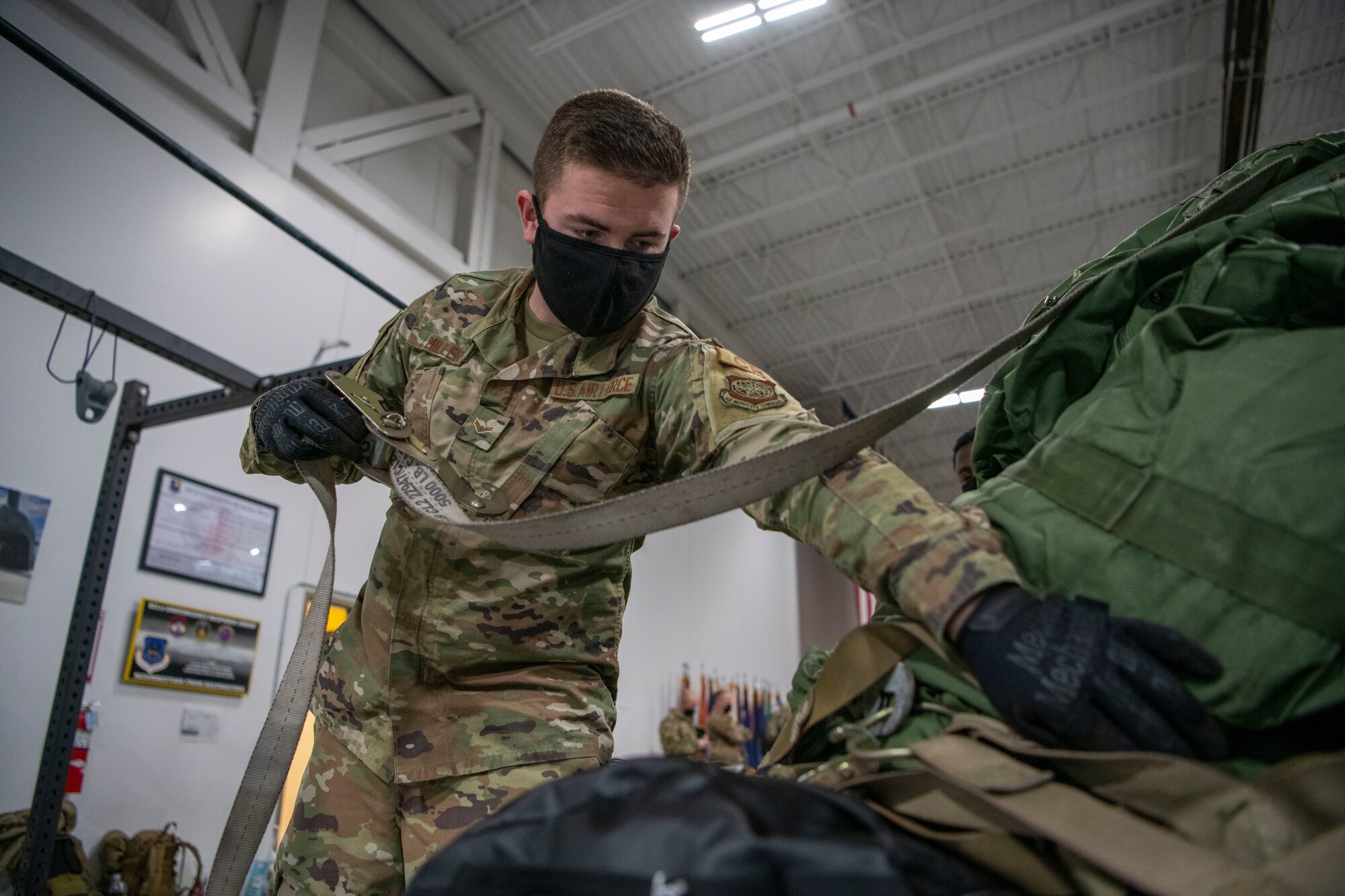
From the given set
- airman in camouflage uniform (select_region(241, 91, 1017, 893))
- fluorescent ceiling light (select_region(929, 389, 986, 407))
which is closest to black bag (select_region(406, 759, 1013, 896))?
airman in camouflage uniform (select_region(241, 91, 1017, 893))

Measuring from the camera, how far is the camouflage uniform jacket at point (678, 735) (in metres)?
6.43

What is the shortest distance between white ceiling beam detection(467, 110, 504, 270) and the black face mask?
4.84m

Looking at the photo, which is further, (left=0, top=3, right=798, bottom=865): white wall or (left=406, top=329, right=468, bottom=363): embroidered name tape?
(left=0, top=3, right=798, bottom=865): white wall

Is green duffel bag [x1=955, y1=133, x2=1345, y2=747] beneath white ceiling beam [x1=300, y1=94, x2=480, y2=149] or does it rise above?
beneath

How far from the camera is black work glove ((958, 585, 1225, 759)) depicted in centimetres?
58

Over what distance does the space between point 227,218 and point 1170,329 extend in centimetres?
444

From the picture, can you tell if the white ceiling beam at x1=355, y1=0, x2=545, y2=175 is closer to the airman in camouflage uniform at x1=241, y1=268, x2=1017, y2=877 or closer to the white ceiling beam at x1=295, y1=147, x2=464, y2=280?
the white ceiling beam at x1=295, y1=147, x2=464, y2=280

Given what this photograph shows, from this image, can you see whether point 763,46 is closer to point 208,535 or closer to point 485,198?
point 485,198

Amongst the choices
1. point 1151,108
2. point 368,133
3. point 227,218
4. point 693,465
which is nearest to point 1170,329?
point 693,465

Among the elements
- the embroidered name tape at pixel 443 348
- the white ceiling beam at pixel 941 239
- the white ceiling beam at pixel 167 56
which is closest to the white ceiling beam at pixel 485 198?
the white ceiling beam at pixel 167 56

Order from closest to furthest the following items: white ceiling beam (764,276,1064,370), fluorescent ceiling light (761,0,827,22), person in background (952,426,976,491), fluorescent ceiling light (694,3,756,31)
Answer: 1. person in background (952,426,976,491)
2. fluorescent ceiling light (761,0,827,22)
3. fluorescent ceiling light (694,3,756,31)
4. white ceiling beam (764,276,1064,370)

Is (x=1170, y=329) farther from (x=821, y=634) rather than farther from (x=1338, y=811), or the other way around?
(x=821, y=634)

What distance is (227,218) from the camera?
414 centimetres

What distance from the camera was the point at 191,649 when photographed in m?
3.62
